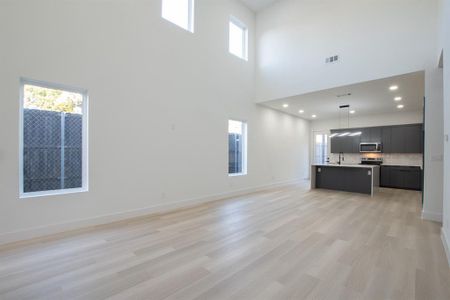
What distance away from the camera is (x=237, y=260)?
2.48m

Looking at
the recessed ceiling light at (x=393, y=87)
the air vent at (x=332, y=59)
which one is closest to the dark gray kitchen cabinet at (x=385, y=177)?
the recessed ceiling light at (x=393, y=87)

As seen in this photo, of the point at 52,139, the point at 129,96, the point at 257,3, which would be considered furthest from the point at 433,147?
the point at 52,139

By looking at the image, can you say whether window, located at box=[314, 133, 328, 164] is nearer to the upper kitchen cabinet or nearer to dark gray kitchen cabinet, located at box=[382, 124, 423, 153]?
the upper kitchen cabinet

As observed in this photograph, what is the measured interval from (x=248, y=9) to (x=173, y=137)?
493 centimetres

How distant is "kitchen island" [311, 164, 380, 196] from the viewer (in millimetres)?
6469

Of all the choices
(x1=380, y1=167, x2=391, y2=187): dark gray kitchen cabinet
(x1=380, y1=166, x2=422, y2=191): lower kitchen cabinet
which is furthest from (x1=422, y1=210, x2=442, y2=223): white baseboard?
(x1=380, y1=167, x2=391, y2=187): dark gray kitchen cabinet

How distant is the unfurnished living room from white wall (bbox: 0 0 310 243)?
0.02 meters

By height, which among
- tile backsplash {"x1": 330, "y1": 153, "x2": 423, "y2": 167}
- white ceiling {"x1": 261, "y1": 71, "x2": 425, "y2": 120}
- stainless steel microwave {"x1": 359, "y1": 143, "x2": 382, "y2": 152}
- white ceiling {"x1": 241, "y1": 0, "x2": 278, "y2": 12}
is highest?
white ceiling {"x1": 241, "y1": 0, "x2": 278, "y2": 12}

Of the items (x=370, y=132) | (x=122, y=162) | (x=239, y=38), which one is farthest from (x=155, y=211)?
(x=370, y=132)

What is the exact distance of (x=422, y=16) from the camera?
13.8 ft

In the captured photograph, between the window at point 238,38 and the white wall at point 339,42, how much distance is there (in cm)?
49

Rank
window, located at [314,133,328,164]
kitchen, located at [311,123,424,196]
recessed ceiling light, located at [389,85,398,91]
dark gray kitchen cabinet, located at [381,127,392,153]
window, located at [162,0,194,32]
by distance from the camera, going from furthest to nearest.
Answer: window, located at [314,133,328,164], dark gray kitchen cabinet, located at [381,127,392,153], kitchen, located at [311,123,424,196], recessed ceiling light, located at [389,85,398,91], window, located at [162,0,194,32]

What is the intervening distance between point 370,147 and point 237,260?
799cm

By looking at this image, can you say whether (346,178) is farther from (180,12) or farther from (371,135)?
(180,12)
